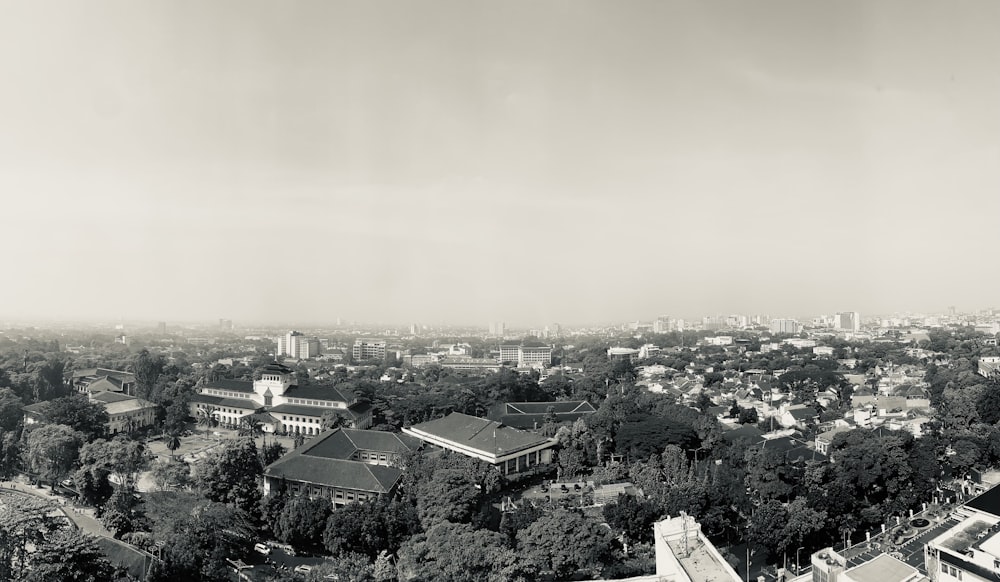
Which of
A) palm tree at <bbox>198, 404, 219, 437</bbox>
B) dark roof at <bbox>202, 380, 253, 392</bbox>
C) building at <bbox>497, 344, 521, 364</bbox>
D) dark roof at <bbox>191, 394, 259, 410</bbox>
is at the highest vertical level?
dark roof at <bbox>202, 380, 253, 392</bbox>

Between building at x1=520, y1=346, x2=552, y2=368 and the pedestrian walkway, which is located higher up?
the pedestrian walkway

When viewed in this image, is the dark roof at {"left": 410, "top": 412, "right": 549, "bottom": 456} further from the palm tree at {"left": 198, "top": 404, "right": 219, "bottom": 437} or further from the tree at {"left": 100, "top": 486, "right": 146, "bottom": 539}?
the palm tree at {"left": 198, "top": 404, "right": 219, "bottom": 437}

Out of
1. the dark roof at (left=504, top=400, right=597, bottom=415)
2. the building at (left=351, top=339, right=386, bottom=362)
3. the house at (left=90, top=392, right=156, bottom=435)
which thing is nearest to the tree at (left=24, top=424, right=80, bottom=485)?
the house at (left=90, top=392, right=156, bottom=435)

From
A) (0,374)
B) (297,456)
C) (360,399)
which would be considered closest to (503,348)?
(360,399)

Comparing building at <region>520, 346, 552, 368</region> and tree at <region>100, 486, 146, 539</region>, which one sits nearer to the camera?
tree at <region>100, 486, 146, 539</region>

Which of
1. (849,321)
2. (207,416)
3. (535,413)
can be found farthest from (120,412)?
(849,321)

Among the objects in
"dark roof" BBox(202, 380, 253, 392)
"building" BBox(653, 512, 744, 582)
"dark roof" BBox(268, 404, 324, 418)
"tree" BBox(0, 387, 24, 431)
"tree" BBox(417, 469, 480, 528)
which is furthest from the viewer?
"dark roof" BBox(202, 380, 253, 392)

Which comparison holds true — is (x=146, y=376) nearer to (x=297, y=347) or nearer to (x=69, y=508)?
(x=69, y=508)
